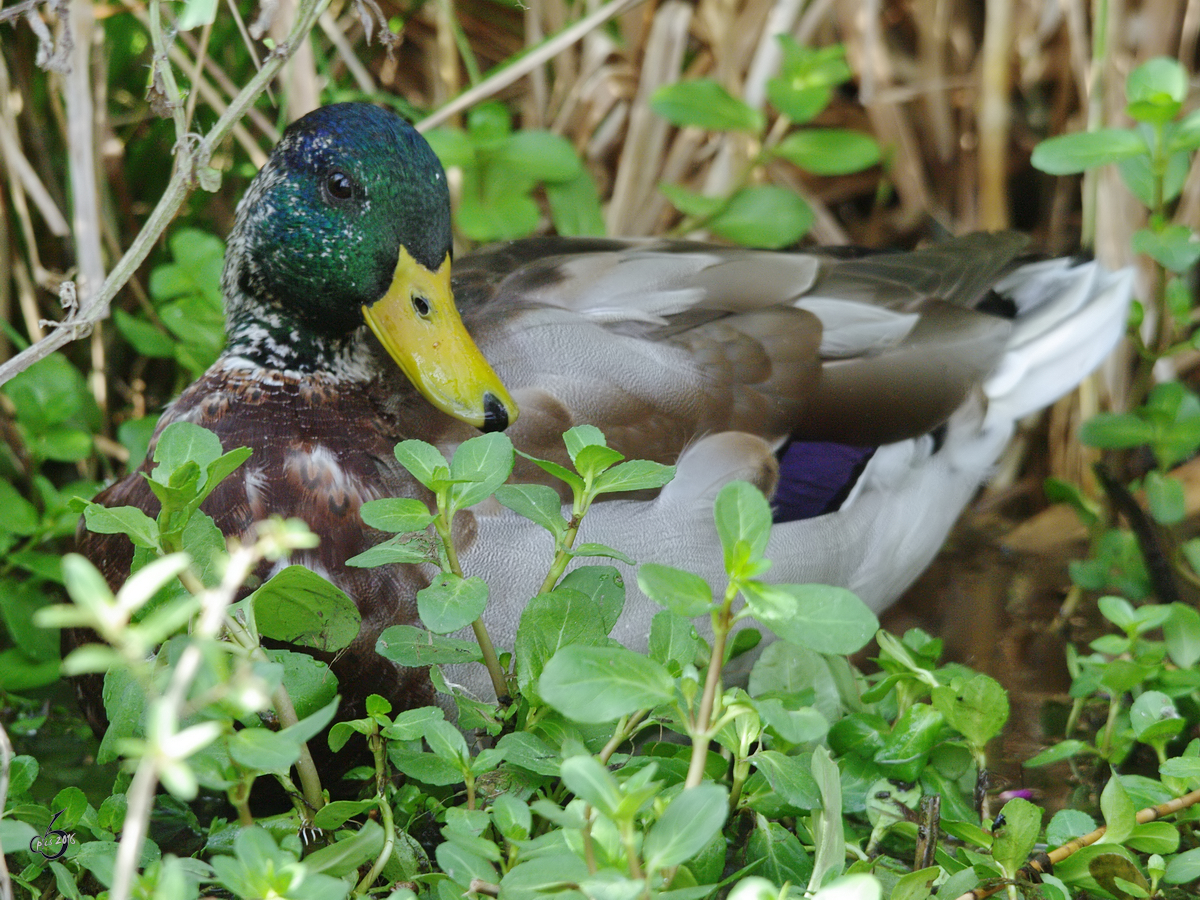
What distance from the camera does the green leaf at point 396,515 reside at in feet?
4.89

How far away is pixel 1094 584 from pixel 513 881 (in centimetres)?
177

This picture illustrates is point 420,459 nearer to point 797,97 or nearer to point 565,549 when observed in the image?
point 565,549

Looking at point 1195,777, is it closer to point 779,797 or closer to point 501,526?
point 779,797

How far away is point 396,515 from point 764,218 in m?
1.75

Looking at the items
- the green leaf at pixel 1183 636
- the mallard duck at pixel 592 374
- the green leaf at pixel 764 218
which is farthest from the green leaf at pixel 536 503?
the green leaf at pixel 764 218

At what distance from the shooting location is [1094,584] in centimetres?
262

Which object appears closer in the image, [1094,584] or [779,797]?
[779,797]

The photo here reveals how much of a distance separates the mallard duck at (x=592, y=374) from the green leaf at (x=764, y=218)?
324 millimetres

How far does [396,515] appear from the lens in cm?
Answer: 150

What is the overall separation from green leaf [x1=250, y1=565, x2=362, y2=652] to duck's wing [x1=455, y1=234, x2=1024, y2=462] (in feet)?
1.99

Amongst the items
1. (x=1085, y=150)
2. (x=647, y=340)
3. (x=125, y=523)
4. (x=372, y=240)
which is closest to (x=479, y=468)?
(x=125, y=523)

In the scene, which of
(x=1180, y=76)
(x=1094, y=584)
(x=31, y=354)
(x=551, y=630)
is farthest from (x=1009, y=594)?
(x=31, y=354)

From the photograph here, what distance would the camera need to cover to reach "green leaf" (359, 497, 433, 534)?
4.89 feet

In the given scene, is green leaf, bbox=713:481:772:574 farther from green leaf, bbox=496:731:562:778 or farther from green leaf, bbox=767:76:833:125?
green leaf, bbox=767:76:833:125
